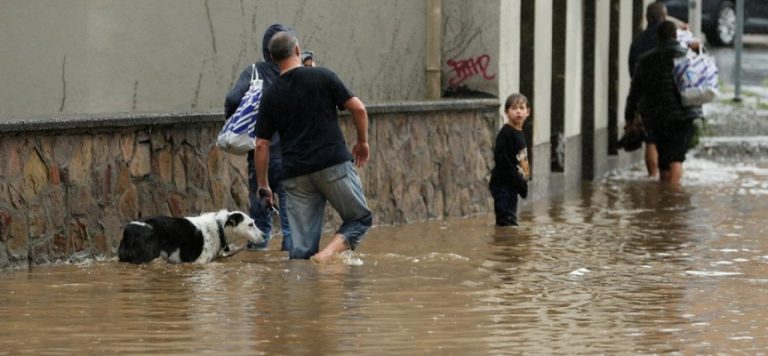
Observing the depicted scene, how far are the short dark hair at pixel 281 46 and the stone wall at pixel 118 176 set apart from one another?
143cm

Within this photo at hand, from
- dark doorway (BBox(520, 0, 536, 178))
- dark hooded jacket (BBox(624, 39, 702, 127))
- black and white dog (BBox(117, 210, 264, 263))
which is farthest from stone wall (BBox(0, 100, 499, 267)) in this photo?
dark hooded jacket (BBox(624, 39, 702, 127))

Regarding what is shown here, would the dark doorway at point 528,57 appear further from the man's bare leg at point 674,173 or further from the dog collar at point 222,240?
the dog collar at point 222,240

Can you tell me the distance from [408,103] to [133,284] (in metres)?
5.27

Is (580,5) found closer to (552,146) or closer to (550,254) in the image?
(552,146)

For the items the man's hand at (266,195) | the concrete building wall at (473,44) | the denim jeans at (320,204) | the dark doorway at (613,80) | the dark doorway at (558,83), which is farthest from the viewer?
the dark doorway at (613,80)

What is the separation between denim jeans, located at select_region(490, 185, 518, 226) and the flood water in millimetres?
186

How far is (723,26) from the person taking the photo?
36094 millimetres

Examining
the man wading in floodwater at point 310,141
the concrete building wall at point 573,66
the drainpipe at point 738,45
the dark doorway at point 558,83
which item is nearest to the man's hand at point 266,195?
the man wading in floodwater at point 310,141

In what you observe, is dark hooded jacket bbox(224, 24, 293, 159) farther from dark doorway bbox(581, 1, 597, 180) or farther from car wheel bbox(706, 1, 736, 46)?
car wheel bbox(706, 1, 736, 46)

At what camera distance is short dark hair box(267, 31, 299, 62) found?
11.6m

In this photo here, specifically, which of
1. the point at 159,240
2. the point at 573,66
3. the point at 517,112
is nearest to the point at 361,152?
the point at 159,240

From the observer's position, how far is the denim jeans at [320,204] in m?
11.8

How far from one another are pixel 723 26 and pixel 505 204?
21.7m

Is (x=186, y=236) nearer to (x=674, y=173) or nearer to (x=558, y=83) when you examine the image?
(x=558, y=83)
